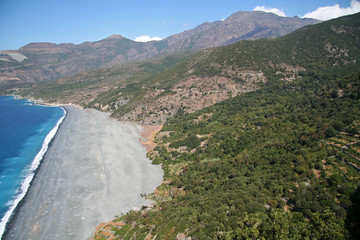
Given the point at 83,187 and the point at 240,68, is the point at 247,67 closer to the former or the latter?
the point at 240,68

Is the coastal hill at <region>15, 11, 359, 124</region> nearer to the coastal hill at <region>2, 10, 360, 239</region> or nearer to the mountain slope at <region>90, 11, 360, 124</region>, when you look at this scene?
the mountain slope at <region>90, 11, 360, 124</region>

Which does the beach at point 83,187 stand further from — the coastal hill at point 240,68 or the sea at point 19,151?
the coastal hill at point 240,68

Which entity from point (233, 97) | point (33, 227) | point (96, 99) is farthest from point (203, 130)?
point (96, 99)

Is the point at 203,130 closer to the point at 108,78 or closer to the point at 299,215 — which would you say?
the point at 299,215

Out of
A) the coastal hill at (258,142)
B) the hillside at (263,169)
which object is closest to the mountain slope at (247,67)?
the coastal hill at (258,142)

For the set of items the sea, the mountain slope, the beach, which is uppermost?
the mountain slope

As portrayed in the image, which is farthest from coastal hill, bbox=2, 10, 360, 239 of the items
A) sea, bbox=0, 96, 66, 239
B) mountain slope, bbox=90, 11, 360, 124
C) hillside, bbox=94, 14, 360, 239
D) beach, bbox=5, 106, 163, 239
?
sea, bbox=0, 96, 66, 239
